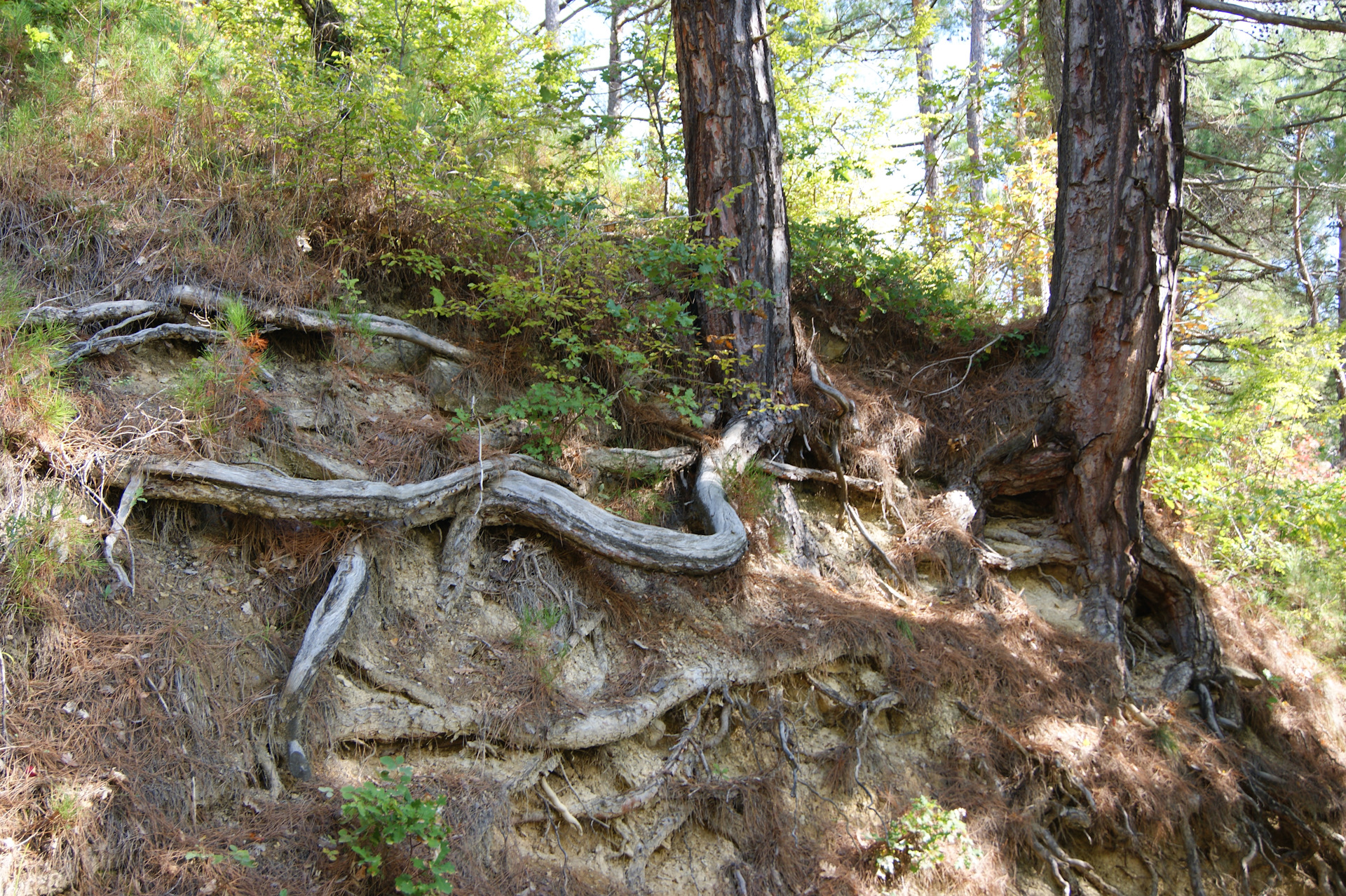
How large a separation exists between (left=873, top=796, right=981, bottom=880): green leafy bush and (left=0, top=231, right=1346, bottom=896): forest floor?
0.04m

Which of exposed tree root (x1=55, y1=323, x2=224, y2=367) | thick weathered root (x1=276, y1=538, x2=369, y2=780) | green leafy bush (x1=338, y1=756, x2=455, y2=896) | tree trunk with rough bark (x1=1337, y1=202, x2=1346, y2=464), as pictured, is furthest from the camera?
tree trunk with rough bark (x1=1337, y1=202, x2=1346, y2=464)

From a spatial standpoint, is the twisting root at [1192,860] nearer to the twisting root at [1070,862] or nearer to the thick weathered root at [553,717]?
the twisting root at [1070,862]

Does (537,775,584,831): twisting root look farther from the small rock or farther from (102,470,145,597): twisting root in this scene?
the small rock

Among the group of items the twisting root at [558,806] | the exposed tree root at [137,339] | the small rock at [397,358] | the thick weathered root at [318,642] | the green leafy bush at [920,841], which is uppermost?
the exposed tree root at [137,339]

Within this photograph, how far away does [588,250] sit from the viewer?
5.21m

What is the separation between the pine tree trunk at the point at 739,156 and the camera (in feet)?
19.9

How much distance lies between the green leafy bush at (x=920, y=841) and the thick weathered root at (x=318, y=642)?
9.82ft

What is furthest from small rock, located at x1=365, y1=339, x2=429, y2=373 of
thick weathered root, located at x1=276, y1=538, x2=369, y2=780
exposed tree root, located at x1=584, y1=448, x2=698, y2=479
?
thick weathered root, located at x1=276, y1=538, x2=369, y2=780

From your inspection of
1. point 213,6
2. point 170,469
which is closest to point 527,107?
point 213,6

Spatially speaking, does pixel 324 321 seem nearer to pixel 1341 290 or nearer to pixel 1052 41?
pixel 1052 41

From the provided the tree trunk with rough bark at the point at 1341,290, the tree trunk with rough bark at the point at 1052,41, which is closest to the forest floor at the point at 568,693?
the tree trunk with rough bark at the point at 1052,41

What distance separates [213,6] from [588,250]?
4496 millimetres

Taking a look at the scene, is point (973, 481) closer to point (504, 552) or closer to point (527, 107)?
point (504, 552)

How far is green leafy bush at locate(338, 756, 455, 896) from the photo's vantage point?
2951 mm
